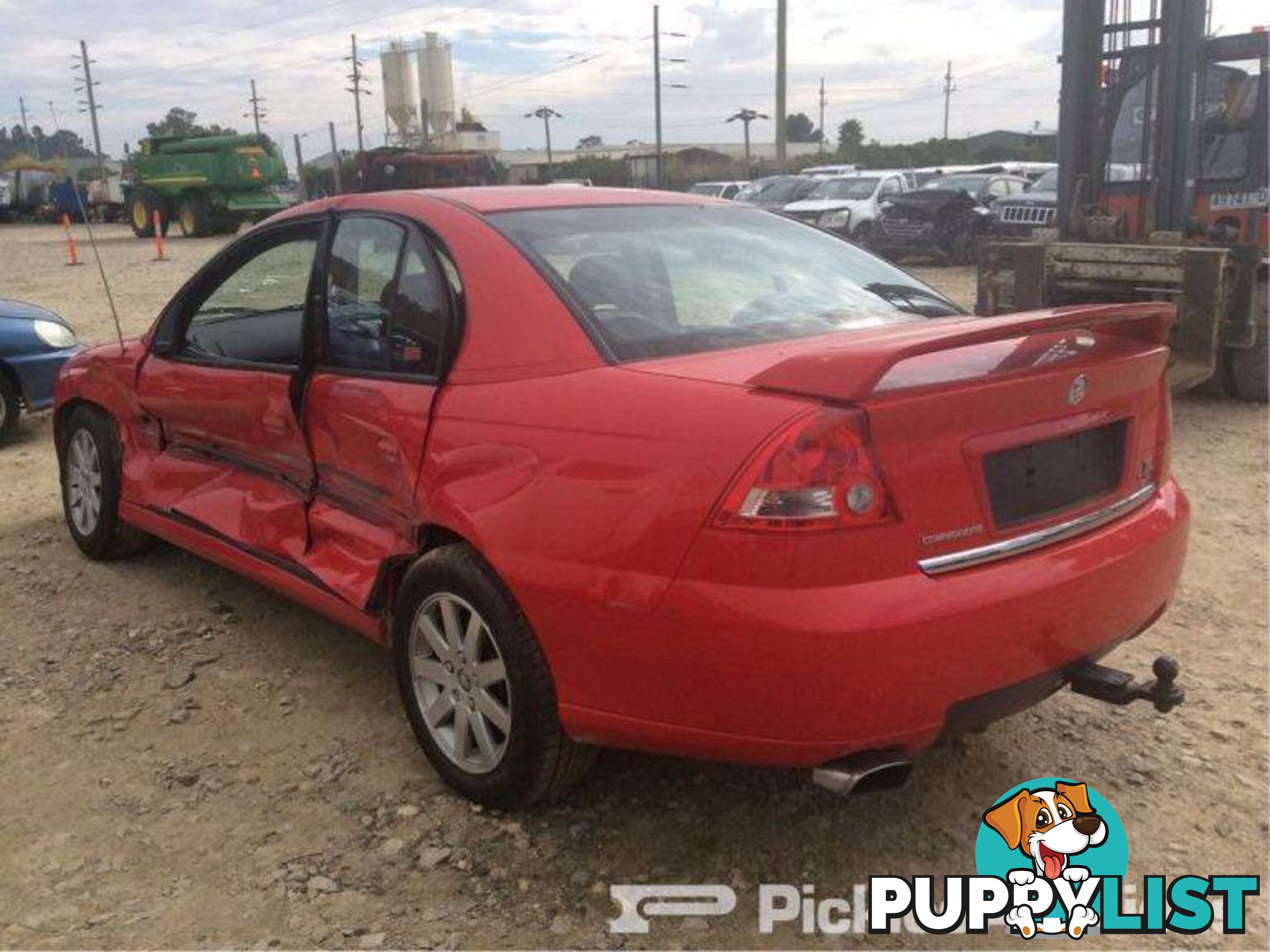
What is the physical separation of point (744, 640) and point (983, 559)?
540mm

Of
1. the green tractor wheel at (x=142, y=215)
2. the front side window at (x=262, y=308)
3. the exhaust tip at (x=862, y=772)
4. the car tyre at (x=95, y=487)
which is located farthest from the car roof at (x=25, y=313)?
the green tractor wheel at (x=142, y=215)

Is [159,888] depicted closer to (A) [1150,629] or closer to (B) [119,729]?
(B) [119,729]

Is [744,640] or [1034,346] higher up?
[1034,346]

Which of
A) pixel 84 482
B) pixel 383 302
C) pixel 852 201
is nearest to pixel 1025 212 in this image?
pixel 852 201

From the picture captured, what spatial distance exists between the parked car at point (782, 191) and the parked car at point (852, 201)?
0.45 m

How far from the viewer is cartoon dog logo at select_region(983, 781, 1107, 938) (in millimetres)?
2467

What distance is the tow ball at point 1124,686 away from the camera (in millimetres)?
2527

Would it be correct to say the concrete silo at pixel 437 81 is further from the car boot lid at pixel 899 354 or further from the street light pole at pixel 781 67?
the car boot lid at pixel 899 354

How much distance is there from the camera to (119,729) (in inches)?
135

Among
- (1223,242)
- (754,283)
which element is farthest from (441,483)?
(1223,242)

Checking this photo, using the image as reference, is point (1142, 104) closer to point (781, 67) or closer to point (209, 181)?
point (781, 67)

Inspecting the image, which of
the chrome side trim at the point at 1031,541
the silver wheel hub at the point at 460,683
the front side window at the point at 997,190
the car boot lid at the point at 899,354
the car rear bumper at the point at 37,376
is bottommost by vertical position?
the silver wheel hub at the point at 460,683

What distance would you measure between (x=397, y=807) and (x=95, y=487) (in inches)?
103

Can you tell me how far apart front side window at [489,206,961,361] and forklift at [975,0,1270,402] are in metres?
4.44
